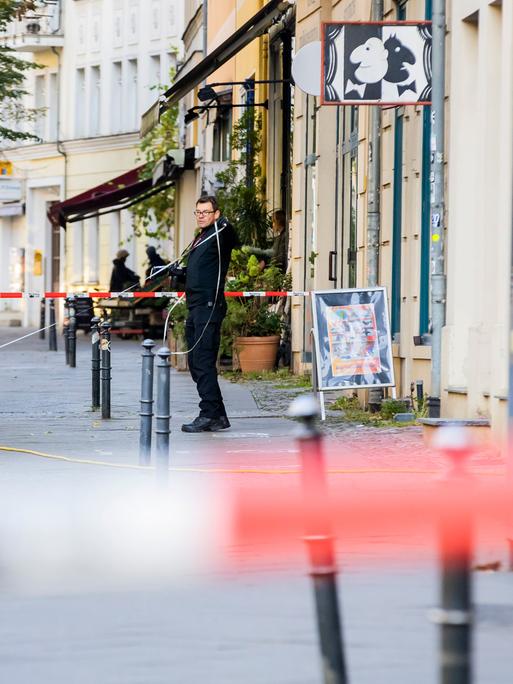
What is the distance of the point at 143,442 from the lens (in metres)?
10.7

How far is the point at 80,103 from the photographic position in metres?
49.6

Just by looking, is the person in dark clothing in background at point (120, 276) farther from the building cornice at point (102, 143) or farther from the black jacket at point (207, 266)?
the black jacket at point (207, 266)

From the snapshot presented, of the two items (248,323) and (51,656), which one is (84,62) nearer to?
(248,323)

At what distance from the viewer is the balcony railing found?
163ft

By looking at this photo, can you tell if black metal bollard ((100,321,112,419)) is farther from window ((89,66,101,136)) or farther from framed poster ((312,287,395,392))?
window ((89,66,101,136))

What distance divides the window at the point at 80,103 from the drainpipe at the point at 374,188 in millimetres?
34545

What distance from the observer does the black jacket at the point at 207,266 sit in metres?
13.4

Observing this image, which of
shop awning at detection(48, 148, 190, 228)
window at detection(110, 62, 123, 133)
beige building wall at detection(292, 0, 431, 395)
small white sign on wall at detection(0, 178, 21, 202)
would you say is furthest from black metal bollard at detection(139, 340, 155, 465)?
small white sign on wall at detection(0, 178, 21, 202)

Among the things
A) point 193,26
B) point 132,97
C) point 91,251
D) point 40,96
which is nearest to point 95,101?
point 132,97

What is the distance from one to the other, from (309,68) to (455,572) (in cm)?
1132

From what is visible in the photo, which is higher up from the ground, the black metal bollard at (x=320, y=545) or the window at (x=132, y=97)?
the window at (x=132, y=97)

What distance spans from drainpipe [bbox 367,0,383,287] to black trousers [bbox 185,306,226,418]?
190 centimetres

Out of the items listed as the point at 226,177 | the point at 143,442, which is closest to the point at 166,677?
the point at 143,442

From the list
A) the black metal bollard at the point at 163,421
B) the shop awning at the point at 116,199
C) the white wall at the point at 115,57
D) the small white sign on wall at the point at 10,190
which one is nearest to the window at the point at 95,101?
the white wall at the point at 115,57
